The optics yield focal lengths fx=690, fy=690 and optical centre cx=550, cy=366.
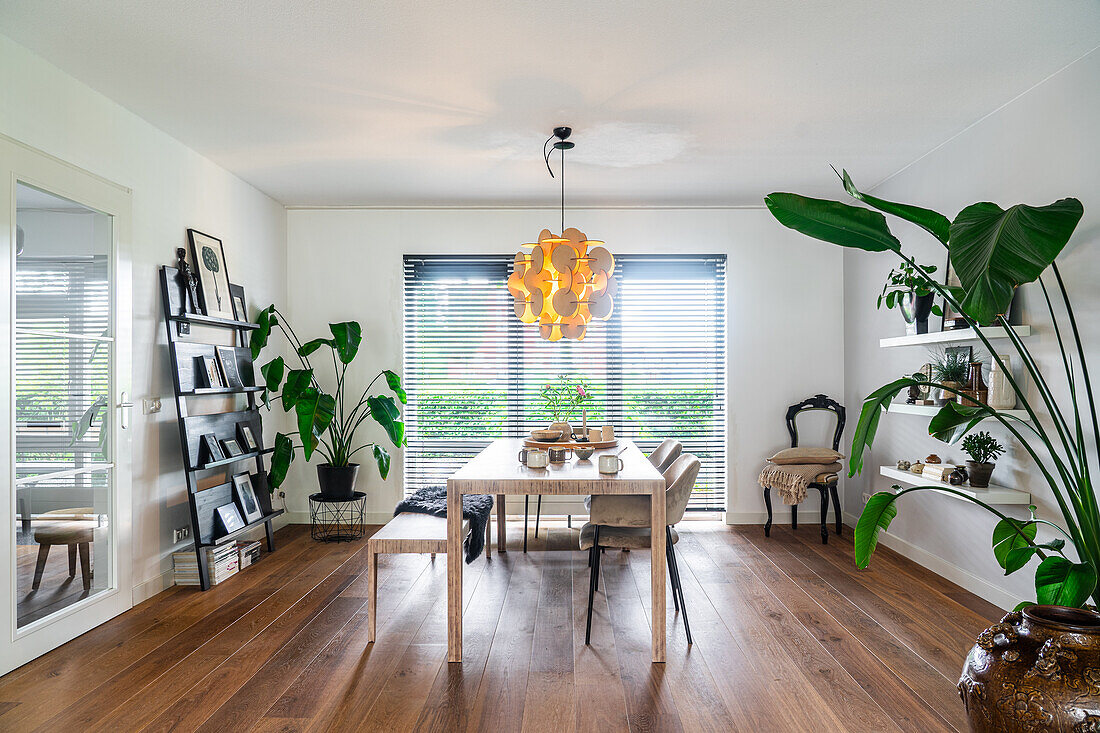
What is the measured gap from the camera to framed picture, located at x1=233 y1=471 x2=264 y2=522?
14.9ft

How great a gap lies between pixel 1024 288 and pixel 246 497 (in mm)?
4801

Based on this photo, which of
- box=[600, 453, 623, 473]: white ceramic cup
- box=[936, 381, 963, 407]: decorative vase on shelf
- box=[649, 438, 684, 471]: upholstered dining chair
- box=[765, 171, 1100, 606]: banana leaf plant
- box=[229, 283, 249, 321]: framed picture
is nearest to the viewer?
box=[765, 171, 1100, 606]: banana leaf plant

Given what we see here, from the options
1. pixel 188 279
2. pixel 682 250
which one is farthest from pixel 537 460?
pixel 682 250

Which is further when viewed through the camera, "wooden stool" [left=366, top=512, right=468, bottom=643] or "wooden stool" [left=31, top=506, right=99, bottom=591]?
"wooden stool" [left=366, top=512, right=468, bottom=643]

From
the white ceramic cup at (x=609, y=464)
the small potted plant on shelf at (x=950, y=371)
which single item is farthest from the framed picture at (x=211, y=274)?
the small potted plant on shelf at (x=950, y=371)

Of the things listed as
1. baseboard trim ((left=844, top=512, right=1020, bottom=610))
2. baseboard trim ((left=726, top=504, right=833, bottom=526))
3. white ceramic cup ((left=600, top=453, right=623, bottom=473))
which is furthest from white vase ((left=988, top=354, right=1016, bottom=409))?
baseboard trim ((left=726, top=504, right=833, bottom=526))

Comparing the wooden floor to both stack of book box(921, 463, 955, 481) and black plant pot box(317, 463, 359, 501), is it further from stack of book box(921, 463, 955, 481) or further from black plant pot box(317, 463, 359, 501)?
black plant pot box(317, 463, 359, 501)

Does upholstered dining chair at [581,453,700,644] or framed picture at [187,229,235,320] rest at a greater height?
framed picture at [187,229,235,320]

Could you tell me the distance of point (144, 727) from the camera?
242 cm

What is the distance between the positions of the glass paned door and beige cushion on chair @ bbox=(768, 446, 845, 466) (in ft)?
14.5

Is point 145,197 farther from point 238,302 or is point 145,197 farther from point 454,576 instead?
point 454,576

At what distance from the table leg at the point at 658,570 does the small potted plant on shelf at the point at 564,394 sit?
259 centimetres

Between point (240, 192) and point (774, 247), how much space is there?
426cm

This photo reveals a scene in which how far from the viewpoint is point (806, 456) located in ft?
17.2
